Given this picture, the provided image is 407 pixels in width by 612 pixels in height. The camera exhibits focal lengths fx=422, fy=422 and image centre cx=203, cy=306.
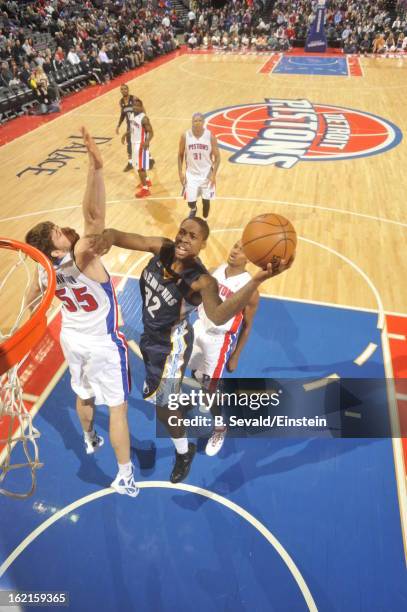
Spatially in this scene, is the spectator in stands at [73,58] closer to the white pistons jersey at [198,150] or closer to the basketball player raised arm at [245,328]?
the white pistons jersey at [198,150]

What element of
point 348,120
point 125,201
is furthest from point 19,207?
point 348,120

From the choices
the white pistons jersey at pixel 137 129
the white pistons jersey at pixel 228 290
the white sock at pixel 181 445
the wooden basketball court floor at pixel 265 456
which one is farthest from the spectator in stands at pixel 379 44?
the white sock at pixel 181 445

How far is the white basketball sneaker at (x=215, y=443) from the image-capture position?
145 inches

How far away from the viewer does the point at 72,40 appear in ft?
57.5

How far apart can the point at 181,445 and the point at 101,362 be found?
96cm

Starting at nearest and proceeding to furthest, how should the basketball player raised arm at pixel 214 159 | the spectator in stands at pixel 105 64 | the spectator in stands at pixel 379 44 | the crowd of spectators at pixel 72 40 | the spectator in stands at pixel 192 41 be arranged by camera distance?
1. the basketball player raised arm at pixel 214 159
2. the crowd of spectators at pixel 72 40
3. the spectator in stands at pixel 105 64
4. the spectator in stands at pixel 379 44
5. the spectator in stands at pixel 192 41

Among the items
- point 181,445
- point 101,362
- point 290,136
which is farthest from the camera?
point 290,136

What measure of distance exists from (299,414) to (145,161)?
5947mm

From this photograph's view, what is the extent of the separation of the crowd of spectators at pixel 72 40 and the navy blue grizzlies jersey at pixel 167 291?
12.3m

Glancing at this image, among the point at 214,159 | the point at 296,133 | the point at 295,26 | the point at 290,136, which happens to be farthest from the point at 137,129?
the point at 295,26

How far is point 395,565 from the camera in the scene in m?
2.96

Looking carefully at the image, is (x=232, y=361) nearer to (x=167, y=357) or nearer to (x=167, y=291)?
(x=167, y=357)

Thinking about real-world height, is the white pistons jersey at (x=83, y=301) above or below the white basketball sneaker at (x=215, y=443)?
above

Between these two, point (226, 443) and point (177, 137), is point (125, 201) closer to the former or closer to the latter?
point (177, 137)
